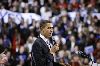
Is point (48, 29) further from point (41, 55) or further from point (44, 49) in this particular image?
point (41, 55)

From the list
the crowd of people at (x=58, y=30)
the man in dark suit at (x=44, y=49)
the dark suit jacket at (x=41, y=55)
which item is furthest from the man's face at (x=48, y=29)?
the crowd of people at (x=58, y=30)

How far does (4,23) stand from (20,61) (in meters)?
2.58

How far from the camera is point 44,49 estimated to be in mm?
7836

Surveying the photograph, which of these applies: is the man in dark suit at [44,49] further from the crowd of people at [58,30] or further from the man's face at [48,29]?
the crowd of people at [58,30]

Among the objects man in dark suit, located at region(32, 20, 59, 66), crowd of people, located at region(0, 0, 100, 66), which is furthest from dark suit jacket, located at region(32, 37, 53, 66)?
crowd of people, located at region(0, 0, 100, 66)

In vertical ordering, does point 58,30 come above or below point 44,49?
below

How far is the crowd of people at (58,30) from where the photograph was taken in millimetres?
15336

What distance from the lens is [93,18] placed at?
17.6 metres

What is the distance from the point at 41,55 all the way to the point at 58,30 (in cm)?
934

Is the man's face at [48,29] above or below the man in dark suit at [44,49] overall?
above

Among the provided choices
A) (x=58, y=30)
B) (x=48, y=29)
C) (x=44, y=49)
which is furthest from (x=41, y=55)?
(x=58, y=30)

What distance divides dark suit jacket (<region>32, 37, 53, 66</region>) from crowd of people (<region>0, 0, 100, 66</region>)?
537 cm

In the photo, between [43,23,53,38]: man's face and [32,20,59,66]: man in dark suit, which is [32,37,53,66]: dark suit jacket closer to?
[32,20,59,66]: man in dark suit

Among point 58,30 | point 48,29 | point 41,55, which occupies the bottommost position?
point 58,30
